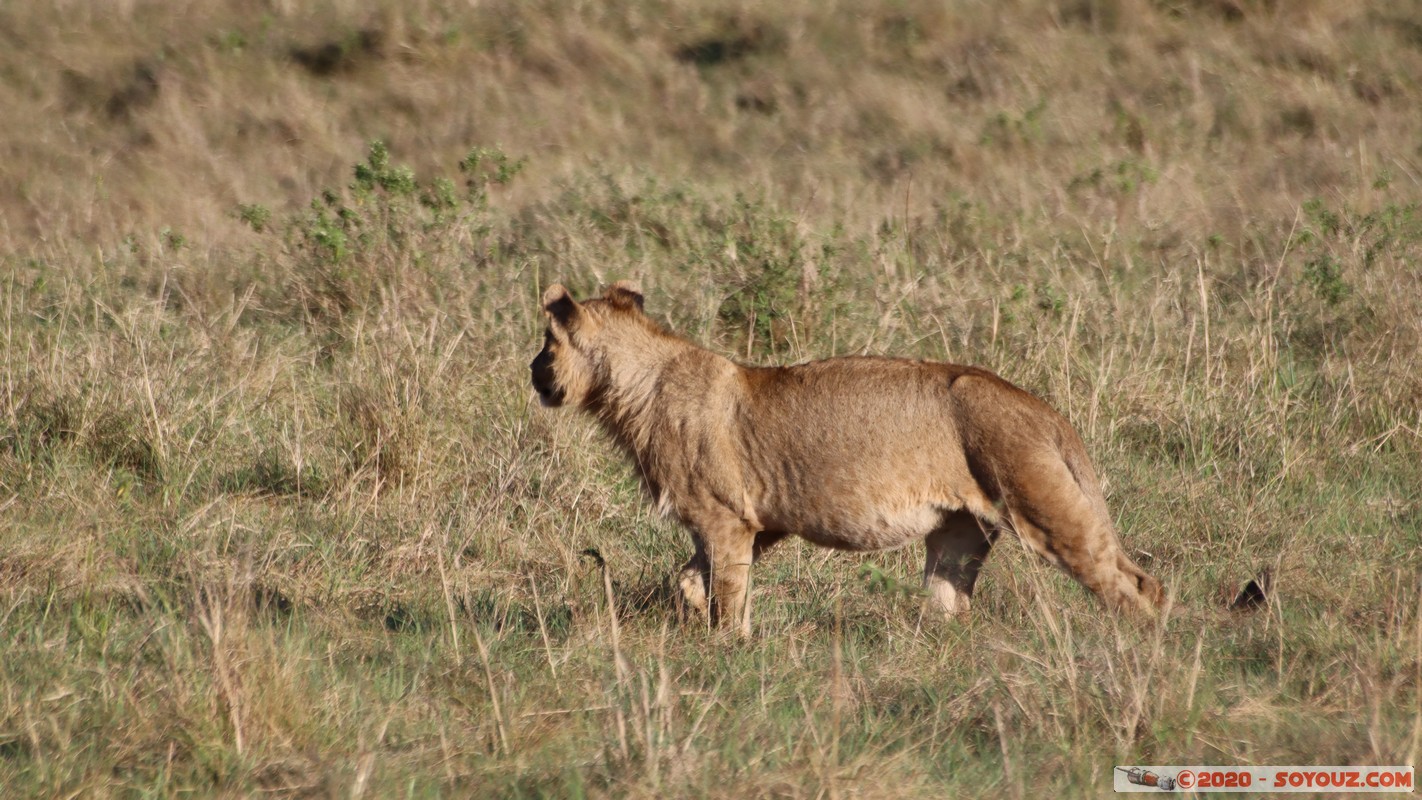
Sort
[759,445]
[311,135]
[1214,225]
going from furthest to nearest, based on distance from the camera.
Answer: [311,135], [1214,225], [759,445]

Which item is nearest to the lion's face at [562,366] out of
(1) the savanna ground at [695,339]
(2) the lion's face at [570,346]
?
(2) the lion's face at [570,346]

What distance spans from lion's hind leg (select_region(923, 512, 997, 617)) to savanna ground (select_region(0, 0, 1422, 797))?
0.15 m

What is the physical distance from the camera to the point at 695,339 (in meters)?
9.05

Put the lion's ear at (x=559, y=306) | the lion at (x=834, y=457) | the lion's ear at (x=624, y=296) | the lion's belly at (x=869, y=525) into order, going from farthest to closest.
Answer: the lion's ear at (x=624, y=296) → the lion's ear at (x=559, y=306) → the lion's belly at (x=869, y=525) → the lion at (x=834, y=457)

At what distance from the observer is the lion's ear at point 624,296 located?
20.7 feet

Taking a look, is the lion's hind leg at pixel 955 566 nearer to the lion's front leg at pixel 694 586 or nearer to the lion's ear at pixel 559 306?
the lion's front leg at pixel 694 586

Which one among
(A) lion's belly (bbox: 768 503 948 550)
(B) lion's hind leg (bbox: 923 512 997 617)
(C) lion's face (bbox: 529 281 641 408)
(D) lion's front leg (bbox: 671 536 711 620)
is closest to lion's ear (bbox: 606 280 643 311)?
(C) lion's face (bbox: 529 281 641 408)

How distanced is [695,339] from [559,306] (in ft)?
9.47

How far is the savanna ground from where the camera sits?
4512mm

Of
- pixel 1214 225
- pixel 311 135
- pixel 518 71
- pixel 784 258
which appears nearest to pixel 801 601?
pixel 784 258

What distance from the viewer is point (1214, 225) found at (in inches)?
468

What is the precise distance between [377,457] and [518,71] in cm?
1110

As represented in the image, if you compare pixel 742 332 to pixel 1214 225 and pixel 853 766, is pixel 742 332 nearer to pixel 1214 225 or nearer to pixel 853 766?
pixel 1214 225

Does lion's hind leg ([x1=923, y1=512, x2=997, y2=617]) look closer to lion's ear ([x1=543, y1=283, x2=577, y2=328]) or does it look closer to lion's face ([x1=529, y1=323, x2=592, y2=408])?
lion's face ([x1=529, y1=323, x2=592, y2=408])
